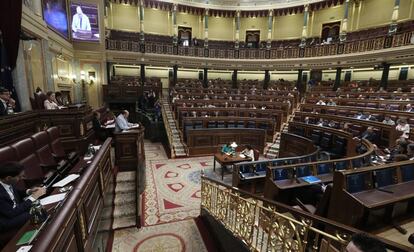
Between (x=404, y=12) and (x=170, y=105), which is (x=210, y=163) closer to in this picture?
(x=170, y=105)

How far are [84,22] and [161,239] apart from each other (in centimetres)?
1110

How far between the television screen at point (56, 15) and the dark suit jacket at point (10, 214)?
7354 mm

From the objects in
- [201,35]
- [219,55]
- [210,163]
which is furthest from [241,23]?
[210,163]

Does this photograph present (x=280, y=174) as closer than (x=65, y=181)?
No

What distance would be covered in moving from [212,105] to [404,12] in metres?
12.9

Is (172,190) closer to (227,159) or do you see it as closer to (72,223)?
(227,159)

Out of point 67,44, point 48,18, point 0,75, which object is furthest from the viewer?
point 67,44

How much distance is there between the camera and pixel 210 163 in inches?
293

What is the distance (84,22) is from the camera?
10289 millimetres

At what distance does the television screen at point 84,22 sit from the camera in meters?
9.88

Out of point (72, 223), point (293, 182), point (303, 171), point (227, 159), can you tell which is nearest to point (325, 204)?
point (293, 182)

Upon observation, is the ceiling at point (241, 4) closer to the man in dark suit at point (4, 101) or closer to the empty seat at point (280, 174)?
the man in dark suit at point (4, 101)

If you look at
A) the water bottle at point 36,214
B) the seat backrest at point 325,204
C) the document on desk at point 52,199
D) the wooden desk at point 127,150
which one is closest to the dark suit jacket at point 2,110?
the wooden desk at point 127,150

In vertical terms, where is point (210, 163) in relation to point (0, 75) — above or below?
below
